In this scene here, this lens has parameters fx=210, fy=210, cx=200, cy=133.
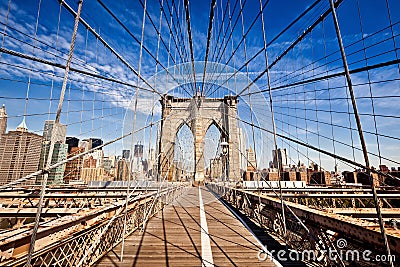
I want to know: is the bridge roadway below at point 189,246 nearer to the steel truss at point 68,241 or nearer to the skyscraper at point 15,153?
the steel truss at point 68,241

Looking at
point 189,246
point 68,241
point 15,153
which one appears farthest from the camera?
point 15,153

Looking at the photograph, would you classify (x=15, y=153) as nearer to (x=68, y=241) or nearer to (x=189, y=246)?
(x=68, y=241)

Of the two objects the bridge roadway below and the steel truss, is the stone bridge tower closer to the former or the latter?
the bridge roadway below

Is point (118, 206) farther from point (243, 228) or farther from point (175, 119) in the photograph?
point (175, 119)

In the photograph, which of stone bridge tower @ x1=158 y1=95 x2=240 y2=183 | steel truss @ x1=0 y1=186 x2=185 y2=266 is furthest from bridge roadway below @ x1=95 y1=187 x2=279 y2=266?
stone bridge tower @ x1=158 y1=95 x2=240 y2=183

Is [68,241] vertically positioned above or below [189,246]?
above

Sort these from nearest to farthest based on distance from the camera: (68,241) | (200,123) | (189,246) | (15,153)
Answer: (68,241), (189,246), (15,153), (200,123)

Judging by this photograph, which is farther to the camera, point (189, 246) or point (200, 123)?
point (200, 123)

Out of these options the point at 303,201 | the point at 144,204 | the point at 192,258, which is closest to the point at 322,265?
the point at 192,258

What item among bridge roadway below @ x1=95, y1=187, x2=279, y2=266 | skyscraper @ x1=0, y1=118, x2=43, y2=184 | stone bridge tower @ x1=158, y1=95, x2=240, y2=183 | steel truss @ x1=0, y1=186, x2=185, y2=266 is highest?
stone bridge tower @ x1=158, y1=95, x2=240, y2=183

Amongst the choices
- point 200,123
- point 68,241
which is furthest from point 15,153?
point 200,123

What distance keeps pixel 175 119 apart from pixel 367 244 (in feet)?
98.7

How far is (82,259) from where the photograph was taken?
2.20 metres

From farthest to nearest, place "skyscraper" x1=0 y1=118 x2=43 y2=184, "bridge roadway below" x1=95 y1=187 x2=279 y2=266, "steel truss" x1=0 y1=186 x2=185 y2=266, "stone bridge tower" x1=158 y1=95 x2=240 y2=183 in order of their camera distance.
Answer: "stone bridge tower" x1=158 y1=95 x2=240 y2=183, "skyscraper" x1=0 y1=118 x2=43 y2=184, "bridge roadway below" x1=95 y1=187 x2=279 y2=266, "steel truss" x1=0 y1=186 x2=185 y2=266
